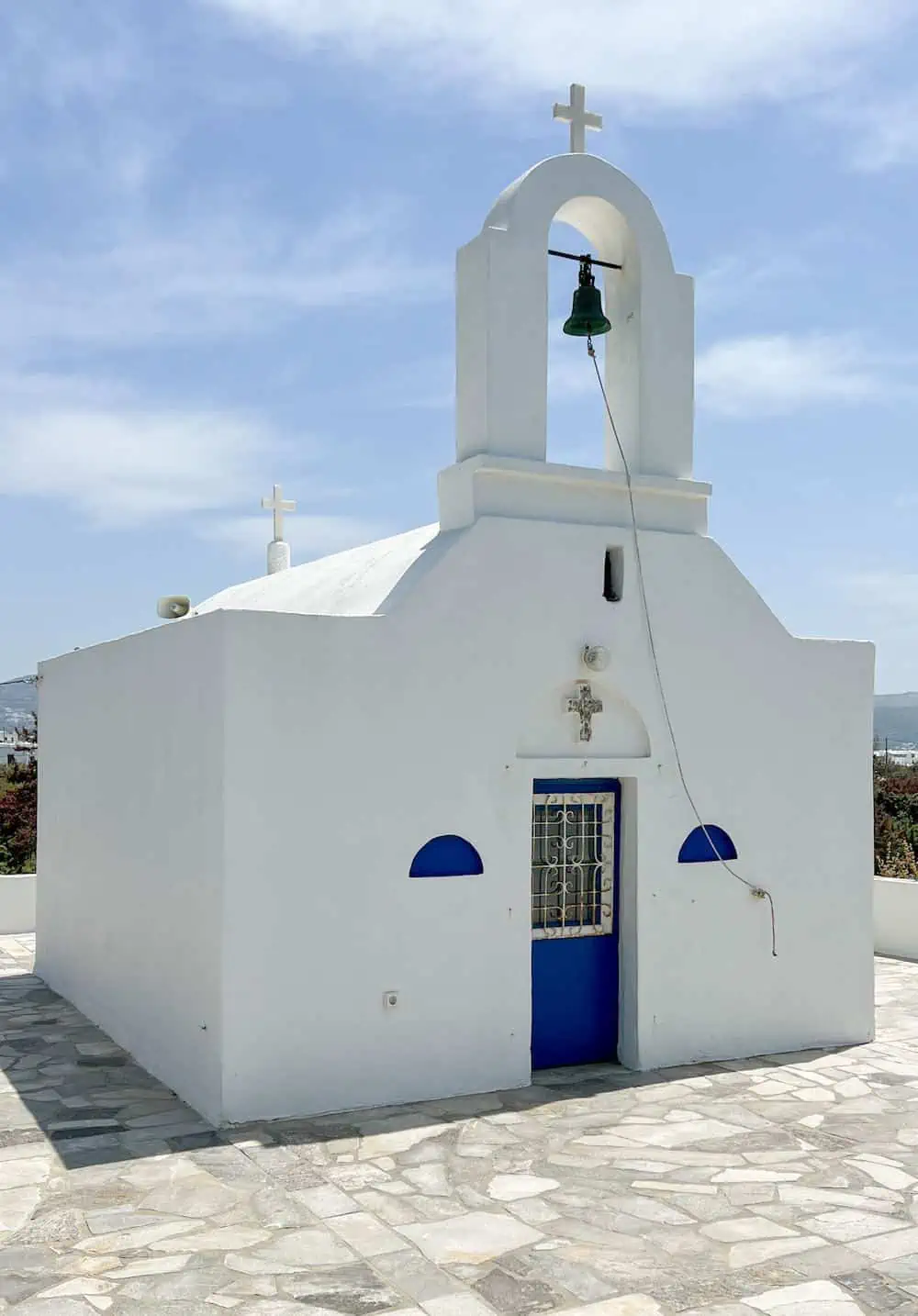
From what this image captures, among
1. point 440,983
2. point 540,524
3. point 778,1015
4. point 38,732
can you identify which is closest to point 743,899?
point 778,1015

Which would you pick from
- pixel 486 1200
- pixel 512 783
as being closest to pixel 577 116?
pixel 512 783

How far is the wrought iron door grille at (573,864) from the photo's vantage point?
9477 millimetres

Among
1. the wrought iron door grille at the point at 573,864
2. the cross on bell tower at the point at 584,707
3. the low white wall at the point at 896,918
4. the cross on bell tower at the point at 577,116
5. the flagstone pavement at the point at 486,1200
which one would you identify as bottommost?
the flagstone pavement at the point at 486,1200

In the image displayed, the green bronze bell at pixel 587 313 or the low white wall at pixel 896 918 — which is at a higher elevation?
the green bronze bell at pixel 587 313

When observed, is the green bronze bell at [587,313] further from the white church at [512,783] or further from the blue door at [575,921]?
the blue door at [575,921]

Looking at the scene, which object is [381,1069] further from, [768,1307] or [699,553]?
[699,553]

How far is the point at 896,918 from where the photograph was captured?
49.3 feet

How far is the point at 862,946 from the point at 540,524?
450 centimetres

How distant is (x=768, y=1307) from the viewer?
18.3 ft

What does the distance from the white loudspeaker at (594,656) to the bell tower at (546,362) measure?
98 centimetres

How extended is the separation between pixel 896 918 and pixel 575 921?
6.94 m

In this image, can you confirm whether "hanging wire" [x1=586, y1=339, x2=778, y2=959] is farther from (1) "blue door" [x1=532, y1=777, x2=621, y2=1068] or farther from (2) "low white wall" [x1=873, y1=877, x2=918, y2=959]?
(2) "low white wall" [x1=873, y1=877, x2=918, y2=959]

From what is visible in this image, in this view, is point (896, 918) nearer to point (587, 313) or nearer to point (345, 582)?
point (345, 582)

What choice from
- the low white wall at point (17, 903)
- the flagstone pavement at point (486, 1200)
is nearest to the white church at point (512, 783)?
the flagstone pavement at point (486, 1200)
